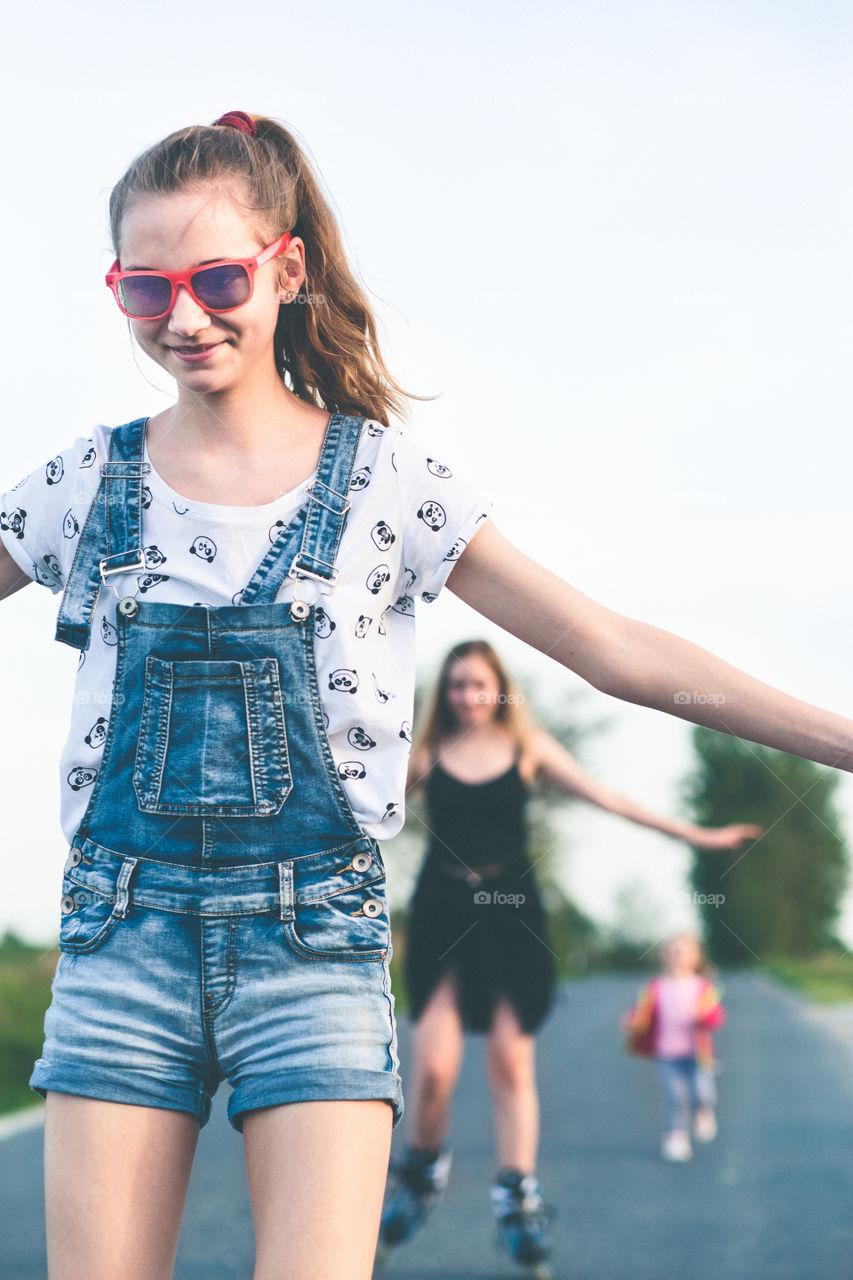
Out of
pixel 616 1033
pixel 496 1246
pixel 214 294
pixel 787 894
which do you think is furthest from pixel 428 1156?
pixel 787 894

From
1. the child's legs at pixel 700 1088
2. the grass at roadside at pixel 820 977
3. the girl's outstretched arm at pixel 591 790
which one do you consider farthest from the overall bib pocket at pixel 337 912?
the grass at roadside at pixel 820 977

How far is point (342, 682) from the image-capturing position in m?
2.12

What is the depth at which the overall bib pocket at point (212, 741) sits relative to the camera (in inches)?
82.0

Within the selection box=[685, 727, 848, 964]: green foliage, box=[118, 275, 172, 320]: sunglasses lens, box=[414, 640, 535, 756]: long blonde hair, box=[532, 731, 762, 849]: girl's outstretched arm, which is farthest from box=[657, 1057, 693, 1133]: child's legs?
box=[685, 727, 848, 964]: green foliage

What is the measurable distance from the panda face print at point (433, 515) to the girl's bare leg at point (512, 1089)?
379cm

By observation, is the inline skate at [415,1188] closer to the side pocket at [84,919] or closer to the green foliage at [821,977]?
the side pocket at [84,919]

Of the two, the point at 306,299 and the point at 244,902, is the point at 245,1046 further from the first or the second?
the point at 306,299

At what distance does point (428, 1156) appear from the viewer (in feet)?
18.2

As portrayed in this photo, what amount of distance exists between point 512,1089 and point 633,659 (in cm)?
383

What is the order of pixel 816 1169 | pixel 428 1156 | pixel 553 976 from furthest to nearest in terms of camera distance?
pixel 816 1169 → pixel 553 976 → pixel 428 1156

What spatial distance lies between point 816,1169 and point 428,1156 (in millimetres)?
3188

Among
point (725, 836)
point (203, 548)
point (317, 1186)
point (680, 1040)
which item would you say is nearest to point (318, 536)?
point (203, 548)

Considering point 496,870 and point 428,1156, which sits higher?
point 496,870

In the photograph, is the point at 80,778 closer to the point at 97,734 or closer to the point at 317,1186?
the point at 97,734
